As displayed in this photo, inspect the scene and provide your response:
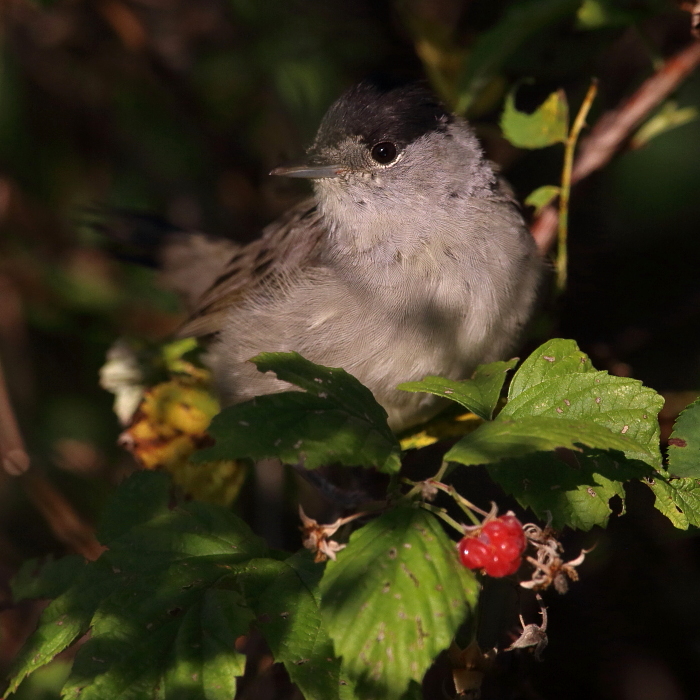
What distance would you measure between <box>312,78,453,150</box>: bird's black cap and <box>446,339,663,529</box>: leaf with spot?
130 centimetres

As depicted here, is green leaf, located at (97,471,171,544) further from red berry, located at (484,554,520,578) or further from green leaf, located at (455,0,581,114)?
green leaf, located at (455,0,581,114)

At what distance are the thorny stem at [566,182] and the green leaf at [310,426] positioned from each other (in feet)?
4.30

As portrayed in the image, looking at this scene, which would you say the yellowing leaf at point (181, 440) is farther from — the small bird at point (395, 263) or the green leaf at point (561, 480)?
the green leaf at point (561, 480)

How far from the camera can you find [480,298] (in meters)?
2.54

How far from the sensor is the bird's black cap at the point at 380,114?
2.74 m

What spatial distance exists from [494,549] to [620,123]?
1.89 meters

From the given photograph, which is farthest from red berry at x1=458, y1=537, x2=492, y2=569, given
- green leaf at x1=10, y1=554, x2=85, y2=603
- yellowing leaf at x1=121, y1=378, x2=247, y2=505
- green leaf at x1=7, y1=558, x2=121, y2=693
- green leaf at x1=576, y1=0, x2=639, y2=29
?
green leaf at x1=576, y1=0, x2=639, y2=29

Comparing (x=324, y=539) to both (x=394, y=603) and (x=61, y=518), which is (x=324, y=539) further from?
(x=61, y=518)

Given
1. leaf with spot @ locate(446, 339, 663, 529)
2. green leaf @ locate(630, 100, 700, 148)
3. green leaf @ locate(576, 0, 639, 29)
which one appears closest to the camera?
leaf with spot @ locate(446, 339, 663, 529)

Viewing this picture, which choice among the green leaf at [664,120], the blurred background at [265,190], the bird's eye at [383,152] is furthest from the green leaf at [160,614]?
the green leaf at [664,120]

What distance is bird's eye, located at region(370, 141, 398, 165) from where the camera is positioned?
9.02 ft

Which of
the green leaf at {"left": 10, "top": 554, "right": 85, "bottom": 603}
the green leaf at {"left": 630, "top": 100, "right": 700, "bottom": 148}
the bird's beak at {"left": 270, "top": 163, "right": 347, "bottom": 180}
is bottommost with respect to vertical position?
the green leaf at {"left": 630, "top": 100, "right": 700, "bottom": 148}

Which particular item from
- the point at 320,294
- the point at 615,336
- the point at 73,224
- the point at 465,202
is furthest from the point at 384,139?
the point at 73,224

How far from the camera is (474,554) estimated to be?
4.79 feet
